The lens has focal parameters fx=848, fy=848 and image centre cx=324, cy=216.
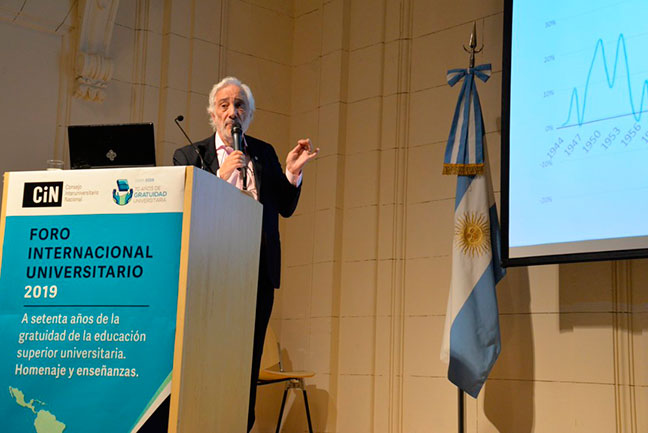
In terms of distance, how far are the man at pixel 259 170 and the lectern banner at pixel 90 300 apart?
3.85 ft

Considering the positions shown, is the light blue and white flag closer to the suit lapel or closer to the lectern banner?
the suit lapel

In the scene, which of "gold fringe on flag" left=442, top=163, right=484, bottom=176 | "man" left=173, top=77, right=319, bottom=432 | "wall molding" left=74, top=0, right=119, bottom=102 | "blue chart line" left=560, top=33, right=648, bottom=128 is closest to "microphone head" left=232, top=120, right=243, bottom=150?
"man" left=173, top=77, right=319, bottom=432

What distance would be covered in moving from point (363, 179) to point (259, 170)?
2.42 meters

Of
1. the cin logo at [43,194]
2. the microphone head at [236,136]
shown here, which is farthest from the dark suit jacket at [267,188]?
the cin logo at [43,194]

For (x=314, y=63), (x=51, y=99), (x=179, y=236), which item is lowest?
(x=179, y=236)

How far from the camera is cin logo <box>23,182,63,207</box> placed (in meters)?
2.31

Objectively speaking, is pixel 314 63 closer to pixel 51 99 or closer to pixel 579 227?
pixel 51 99

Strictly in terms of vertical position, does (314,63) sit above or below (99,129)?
above

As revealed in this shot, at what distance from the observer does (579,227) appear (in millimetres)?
4207

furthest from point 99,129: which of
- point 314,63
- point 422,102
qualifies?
point 314,63

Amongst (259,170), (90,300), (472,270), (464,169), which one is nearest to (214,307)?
(90,300)

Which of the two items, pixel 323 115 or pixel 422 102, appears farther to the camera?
pixel 323 115

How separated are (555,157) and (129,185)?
276cm

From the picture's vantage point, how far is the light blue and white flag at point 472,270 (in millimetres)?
4578
